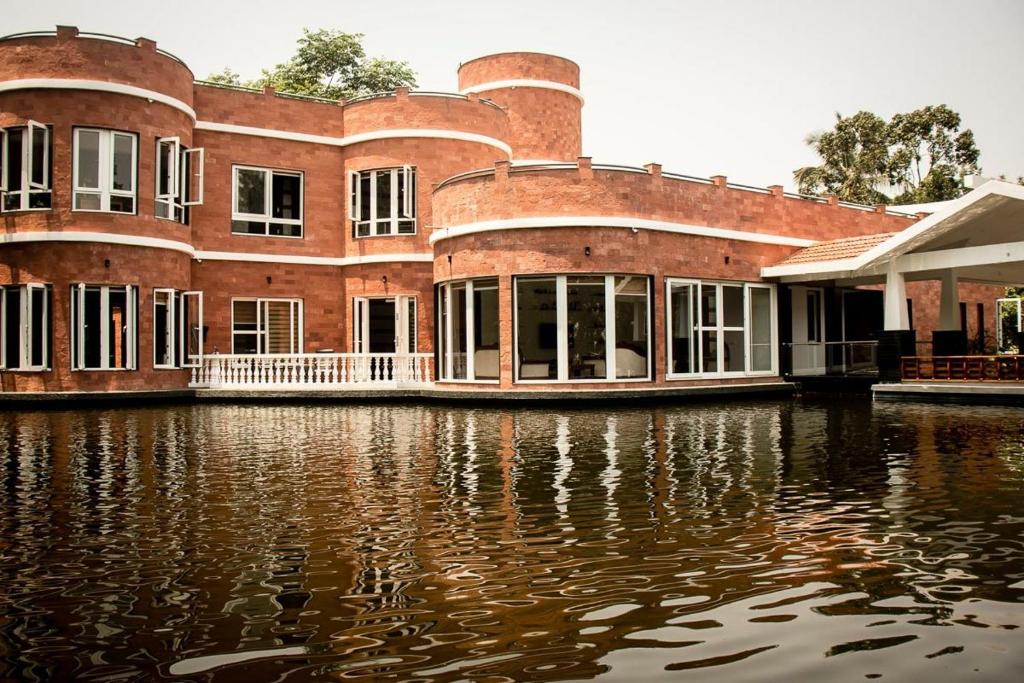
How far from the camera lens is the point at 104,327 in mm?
18891

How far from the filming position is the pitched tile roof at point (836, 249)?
2003 cm

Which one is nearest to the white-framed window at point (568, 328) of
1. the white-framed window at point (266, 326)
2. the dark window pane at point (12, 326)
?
the white-framed window at point (266, 326)

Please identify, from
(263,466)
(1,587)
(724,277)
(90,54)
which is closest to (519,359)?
(724,277)

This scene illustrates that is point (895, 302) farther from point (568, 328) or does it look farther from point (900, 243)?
point (568, 328)

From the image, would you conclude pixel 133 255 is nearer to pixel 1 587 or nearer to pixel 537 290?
pixel 537 290

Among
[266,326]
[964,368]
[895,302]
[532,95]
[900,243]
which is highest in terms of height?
[532,95]

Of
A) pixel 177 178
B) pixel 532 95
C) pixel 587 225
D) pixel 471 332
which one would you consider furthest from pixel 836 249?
pixel 177 178

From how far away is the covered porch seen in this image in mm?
16922

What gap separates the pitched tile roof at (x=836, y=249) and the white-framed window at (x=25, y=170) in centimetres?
1668

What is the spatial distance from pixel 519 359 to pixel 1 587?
44.5ft

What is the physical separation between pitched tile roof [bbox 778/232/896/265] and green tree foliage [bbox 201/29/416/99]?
22.3 metres

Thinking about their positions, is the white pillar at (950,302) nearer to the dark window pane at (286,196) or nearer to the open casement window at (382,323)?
the open casement window at (382,323)

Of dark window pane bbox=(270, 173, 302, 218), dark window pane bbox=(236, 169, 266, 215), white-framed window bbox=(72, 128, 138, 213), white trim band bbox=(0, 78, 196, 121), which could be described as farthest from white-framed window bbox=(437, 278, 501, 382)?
white trim band bbox=(0, 78, 196, 121)

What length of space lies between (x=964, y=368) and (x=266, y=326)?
16.0m
